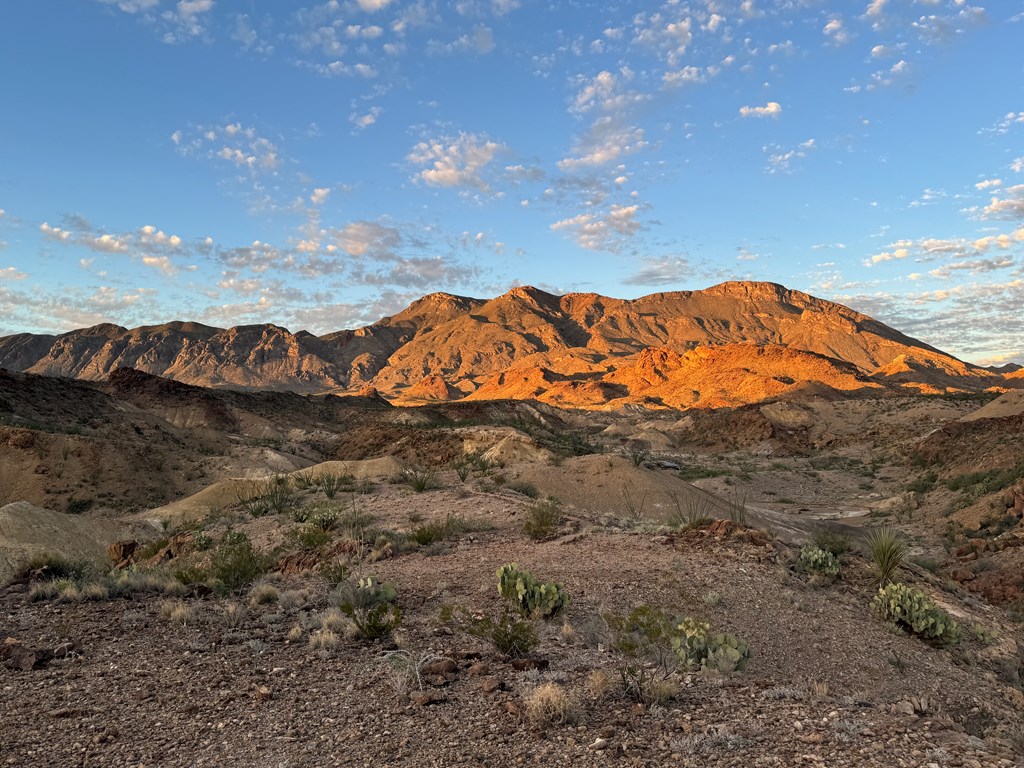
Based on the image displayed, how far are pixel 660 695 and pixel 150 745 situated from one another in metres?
3.77

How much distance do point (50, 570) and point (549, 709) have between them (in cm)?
880

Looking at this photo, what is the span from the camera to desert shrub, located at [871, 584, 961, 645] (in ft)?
26.4

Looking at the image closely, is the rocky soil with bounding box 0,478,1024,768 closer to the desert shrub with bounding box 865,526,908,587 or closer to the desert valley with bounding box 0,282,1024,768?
the desert valley with bounding box 0,282,1024,768

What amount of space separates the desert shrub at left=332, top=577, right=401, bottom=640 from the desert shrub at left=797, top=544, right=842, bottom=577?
6471 mm

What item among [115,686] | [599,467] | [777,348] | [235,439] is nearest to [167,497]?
[235,439]

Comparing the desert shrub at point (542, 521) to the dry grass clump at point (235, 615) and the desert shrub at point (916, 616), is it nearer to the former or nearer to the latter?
the desert shrub at point (916, 616)

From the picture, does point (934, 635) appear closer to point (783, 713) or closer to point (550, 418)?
point (783, 713)

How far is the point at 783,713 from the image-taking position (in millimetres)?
4750

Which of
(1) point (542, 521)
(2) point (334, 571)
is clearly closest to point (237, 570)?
(2) point (334, 571)

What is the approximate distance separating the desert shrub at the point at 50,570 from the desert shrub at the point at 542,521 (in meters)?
7.28

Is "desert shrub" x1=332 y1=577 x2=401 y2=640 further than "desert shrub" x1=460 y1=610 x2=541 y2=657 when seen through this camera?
Yes

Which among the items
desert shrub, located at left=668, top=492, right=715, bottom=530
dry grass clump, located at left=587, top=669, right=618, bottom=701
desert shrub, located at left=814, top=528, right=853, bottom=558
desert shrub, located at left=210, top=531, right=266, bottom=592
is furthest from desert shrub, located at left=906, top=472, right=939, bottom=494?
desert shrub, located at left=210, top=531, right=266, bottom=592

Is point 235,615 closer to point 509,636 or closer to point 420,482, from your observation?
point 509,636

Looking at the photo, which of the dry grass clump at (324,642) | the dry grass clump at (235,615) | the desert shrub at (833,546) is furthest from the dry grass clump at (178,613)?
the desert shrub at (833,546)
